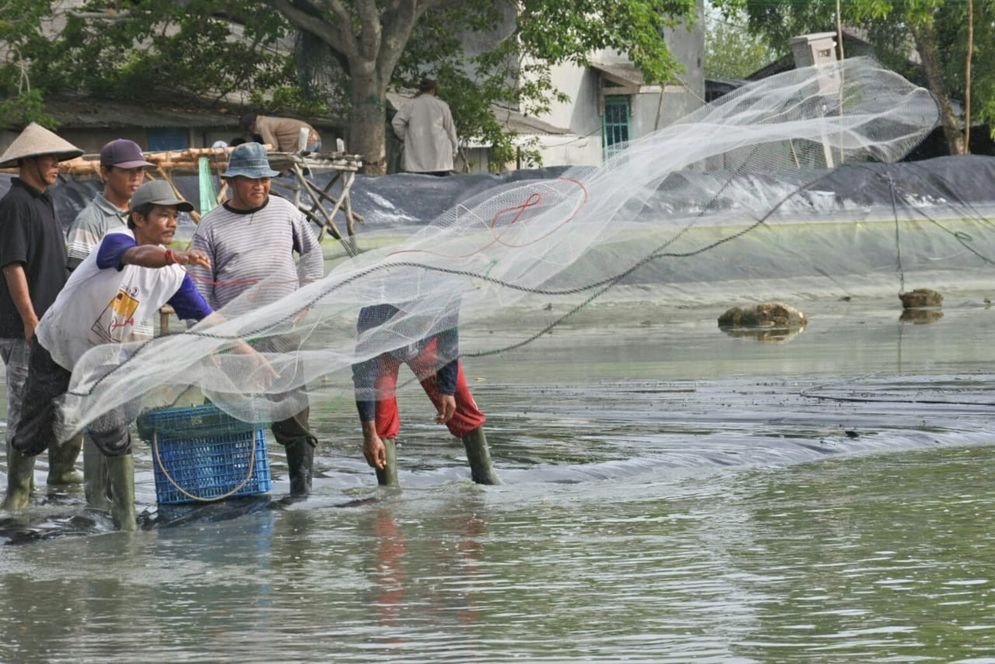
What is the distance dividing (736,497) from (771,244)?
43.1 ft

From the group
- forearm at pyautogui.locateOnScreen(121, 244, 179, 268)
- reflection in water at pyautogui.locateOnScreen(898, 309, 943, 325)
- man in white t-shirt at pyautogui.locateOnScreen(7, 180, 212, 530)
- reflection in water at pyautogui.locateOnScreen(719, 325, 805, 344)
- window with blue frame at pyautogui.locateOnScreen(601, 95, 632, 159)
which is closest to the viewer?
forearm at pyautogui.locateOnScreen(121, 244, 179, 268)

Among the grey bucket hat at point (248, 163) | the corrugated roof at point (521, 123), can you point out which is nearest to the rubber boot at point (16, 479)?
the grey bucket hat at point (248, 163)

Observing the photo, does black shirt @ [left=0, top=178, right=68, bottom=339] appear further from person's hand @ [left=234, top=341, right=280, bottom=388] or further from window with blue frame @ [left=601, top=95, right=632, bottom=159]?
window with blue frame @ [left=601, top=95, right=632, bottom=159]

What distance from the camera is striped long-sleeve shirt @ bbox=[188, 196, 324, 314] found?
26.2ft

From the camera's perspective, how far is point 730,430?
9.98 meters

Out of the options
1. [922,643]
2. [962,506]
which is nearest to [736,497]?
[962,506]

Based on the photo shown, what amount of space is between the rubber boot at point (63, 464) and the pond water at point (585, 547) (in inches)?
14.3

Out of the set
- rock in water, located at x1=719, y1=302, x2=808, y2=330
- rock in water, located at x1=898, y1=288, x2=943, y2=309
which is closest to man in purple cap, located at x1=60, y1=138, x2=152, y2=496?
rock in water, located at x1=719, y1=302, x2=808, y2=330

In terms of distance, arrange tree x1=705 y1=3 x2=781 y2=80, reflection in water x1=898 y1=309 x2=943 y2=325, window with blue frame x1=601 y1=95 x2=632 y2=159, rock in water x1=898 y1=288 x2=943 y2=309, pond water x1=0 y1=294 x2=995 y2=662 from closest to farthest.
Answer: pond water x1=0 y1=294 x2=995 y2=662, reflection in water x1=898 y1=309 x2=943 y2=325, rock in water x1=898 y1=288 x2=943 y2=309, window with blue frame x1=601 y1=95 x2=632 y2=159, tree x1=705 y1=3 x2=781 y2=80

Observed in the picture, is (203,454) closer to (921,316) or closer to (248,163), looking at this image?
(248,163)

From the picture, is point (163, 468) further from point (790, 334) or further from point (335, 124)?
point (335, 124)

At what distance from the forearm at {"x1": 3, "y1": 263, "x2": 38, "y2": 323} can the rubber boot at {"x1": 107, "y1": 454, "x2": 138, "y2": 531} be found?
2.61 feet

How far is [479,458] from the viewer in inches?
335

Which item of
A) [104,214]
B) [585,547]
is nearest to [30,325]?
[104,214]
